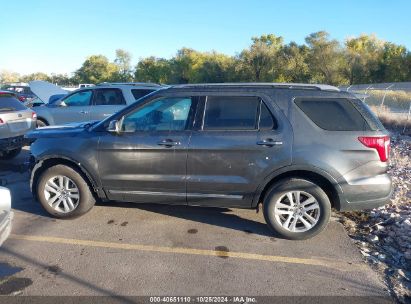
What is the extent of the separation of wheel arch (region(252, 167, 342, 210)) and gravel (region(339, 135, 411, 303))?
0.64 metres

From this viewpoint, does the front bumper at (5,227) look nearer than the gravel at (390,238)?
Yes

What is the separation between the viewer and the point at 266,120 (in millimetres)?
4234

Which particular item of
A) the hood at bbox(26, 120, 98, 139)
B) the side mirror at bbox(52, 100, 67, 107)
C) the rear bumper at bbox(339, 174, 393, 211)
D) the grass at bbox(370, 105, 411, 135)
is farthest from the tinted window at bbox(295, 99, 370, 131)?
the grass at bbox(370, 105, 411, 135)

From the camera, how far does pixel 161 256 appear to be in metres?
3.89

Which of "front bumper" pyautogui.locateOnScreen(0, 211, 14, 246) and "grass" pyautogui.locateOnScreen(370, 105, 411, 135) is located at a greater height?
"grass" pyautogui.locateOnScreen(370, 105, 411, 135)

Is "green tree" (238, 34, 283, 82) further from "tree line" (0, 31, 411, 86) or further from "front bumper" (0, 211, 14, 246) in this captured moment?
"front bumper" (0, 211, 14, 246)

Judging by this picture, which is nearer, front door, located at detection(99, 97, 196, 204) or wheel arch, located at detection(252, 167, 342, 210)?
wheel arch, located at detection(252, 167, 342, 210)

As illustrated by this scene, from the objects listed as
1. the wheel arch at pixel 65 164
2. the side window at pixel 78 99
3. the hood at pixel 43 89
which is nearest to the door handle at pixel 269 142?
the wheel arch at pixel 65 164

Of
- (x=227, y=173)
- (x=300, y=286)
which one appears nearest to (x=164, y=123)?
(x=227, y=173)

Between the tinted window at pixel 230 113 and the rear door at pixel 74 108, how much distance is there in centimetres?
600

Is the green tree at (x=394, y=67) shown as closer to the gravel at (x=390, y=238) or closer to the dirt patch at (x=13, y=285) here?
the gravel at (x=390, y=238)

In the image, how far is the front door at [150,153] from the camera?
4.41 metres

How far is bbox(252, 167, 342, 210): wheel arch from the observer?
4121mm

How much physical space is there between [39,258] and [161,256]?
1.31 meters
